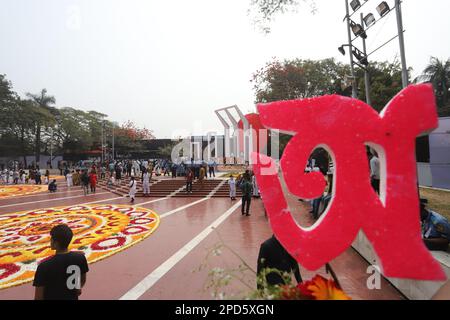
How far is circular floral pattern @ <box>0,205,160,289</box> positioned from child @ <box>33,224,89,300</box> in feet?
11.0

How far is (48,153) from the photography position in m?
46.3

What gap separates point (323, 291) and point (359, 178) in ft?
5.46

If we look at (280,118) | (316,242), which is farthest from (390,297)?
(280,118)

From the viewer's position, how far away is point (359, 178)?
3.09 meters

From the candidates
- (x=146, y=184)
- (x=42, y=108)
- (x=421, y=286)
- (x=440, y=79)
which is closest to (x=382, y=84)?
(x=440, y=79)

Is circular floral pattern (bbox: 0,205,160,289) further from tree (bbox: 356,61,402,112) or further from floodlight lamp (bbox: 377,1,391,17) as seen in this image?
tree (bbox: 356,61,402,112)

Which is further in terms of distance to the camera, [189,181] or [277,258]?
[189,181]

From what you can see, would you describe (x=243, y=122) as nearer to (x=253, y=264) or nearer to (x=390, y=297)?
(x=253, y=264)

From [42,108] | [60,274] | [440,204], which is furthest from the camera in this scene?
[42,108]

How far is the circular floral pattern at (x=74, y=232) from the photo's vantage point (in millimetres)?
6052

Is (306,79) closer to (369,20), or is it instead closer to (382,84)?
(382,84)

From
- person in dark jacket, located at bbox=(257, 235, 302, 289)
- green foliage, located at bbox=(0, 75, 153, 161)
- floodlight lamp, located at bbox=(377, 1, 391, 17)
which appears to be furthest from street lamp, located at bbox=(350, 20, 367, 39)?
green foliage, located at bbox=(0, 75, 153, 161)

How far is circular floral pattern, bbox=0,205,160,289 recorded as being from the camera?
6052mm

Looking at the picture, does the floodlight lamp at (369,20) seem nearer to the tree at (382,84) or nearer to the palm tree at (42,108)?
the tree at (382,84)
